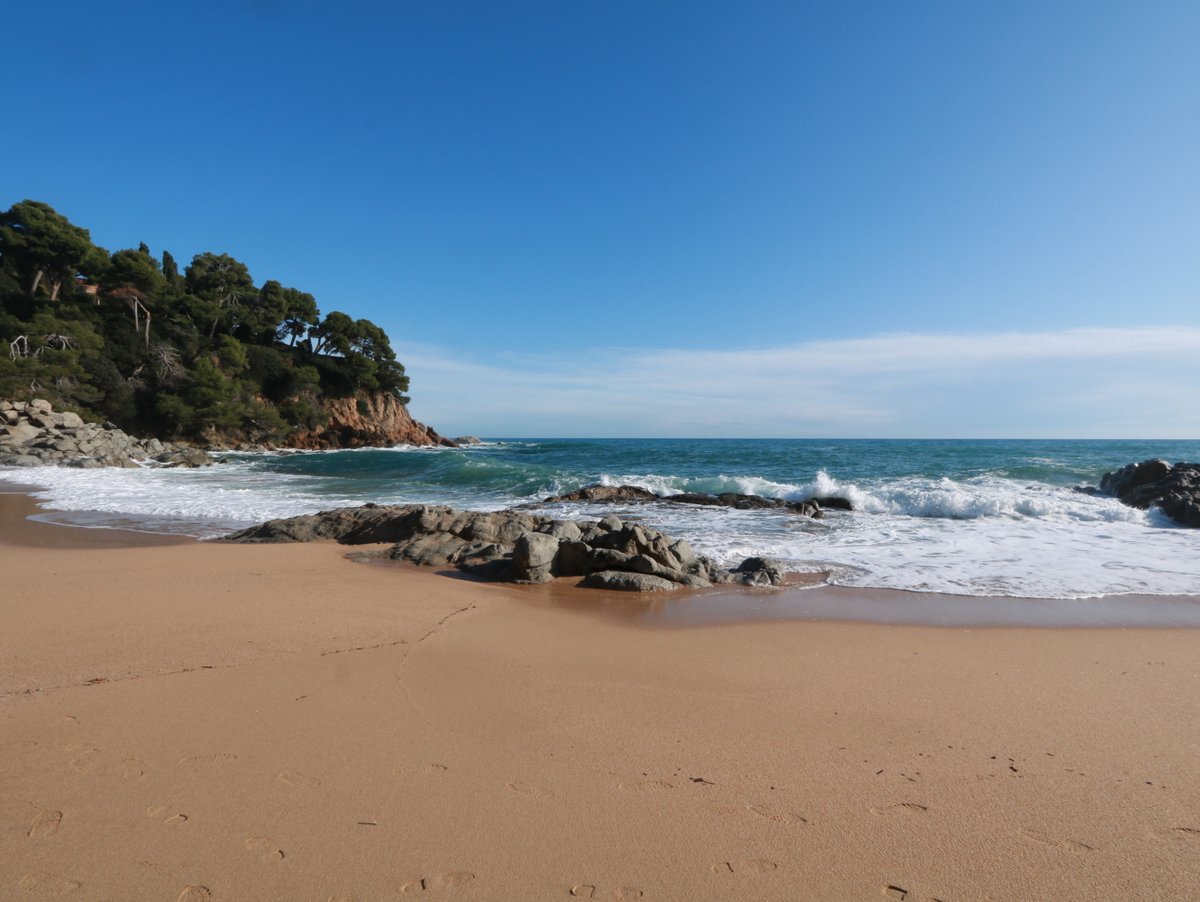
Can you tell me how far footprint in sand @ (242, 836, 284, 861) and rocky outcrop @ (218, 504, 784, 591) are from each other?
14.9 ft

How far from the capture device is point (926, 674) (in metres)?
3.85

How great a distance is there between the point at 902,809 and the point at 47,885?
9.83 ft

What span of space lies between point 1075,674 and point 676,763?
3083mm

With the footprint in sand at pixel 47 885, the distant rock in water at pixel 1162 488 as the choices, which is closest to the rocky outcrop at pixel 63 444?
the footprint in sand at pixel 47 885

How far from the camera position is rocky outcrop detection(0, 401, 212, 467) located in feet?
72.3

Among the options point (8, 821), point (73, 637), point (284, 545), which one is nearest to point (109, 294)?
point (284, 545)

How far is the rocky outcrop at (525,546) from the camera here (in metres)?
6.65

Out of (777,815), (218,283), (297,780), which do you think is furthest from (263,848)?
(218,283)

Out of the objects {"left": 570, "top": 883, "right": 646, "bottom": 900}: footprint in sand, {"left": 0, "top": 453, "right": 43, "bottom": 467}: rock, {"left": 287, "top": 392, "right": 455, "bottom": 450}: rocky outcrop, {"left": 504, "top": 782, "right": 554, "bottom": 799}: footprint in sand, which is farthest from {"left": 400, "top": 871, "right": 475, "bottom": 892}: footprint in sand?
{"left": 287, "top": 392, "right": 455, "bottom": 450}: rocky outcrop

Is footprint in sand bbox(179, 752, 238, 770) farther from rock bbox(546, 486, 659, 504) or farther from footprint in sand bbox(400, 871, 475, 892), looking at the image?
rock bbox(546, 486, 659, 504)

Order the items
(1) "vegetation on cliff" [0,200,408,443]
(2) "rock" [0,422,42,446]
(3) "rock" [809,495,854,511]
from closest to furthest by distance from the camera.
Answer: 1. (3) "rock" [809,495,854,511]
2. (2) "rock" [0,422,42,446]
3. (1) "vegetation on cliff" [0,200,408,443]

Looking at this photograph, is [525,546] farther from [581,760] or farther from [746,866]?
[746,866]

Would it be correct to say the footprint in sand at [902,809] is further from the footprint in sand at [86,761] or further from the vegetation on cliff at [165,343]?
the vegetation on cliff at [165,343]

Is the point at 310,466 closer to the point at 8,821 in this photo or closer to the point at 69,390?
the point at 69,390
